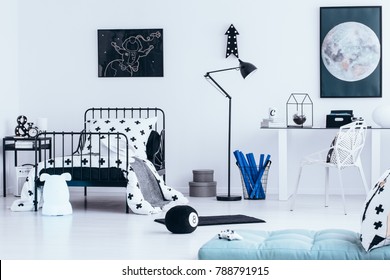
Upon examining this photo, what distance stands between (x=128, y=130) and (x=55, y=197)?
4.24 feet

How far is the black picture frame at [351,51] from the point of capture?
25.8 ft

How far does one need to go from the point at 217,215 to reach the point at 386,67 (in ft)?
8.78

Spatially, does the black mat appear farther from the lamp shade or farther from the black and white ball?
the lamp shade

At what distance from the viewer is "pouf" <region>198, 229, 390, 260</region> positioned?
3.72 metres

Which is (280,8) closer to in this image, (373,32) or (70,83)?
(373,32)

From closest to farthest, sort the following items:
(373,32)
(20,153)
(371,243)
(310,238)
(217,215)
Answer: (371,243) < (310,238) < (217,215) < (373,32) < (20,153)

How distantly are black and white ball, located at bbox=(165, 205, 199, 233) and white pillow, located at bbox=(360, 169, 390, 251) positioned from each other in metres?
1.69

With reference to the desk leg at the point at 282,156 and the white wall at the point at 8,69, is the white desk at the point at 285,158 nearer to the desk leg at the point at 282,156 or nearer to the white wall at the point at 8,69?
the desk leg at the point at 282,156

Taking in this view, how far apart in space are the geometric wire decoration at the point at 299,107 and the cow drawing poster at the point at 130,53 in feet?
4.53

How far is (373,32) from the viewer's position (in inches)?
310

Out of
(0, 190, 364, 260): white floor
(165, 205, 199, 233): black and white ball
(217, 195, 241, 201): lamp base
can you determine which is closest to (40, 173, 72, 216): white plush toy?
(0, 190, 364, 260): white floor

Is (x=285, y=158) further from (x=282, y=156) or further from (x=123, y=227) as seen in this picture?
(x=123, y=227)

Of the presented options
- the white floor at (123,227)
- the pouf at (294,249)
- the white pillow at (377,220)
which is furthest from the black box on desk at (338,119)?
the white pillow at (377,220)
